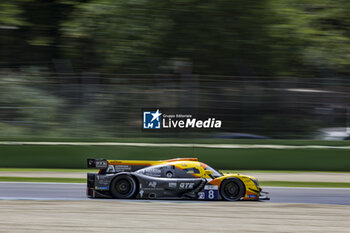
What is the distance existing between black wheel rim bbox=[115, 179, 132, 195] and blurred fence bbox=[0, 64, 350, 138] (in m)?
5.17

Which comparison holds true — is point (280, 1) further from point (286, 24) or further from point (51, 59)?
point (51, 59)

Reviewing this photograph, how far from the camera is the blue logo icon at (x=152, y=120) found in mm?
13938

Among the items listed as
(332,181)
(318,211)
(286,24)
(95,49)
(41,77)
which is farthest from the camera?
(95,49)

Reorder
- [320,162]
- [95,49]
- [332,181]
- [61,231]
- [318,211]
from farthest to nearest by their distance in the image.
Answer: [95,49] < [320,162] < [332,181] < [318,211] < [61,231]

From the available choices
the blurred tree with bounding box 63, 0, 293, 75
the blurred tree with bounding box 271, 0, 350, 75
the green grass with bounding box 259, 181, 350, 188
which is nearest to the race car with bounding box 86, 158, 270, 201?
the green grass with bounding box 259, 181, 350, 188

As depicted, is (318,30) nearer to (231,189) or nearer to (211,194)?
(231,189)

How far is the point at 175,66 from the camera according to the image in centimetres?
1731

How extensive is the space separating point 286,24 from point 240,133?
5.85m

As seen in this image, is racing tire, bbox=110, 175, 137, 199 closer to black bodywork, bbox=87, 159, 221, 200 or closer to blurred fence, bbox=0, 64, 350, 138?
black bodywork, bbox=87, 159, 221, 200

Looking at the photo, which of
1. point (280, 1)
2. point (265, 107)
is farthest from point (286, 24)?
point (265, 107)

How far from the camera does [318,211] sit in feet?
26.4

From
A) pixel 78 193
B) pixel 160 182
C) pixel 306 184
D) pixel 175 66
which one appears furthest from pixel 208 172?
pixel 175 66

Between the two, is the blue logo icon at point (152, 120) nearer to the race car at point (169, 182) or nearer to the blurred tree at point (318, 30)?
the race car at point (169, 182)

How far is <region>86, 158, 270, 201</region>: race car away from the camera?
8.73m
